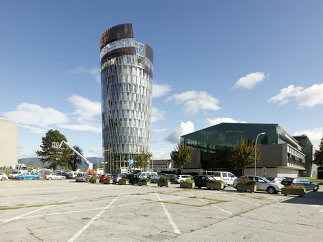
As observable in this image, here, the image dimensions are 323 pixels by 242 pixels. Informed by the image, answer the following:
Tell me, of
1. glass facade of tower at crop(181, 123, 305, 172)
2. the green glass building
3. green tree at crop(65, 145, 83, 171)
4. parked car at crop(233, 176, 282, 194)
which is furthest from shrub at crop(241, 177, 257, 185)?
green tree at crop(65, 145, 83, 171)

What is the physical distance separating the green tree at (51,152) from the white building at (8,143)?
1838 centimetres

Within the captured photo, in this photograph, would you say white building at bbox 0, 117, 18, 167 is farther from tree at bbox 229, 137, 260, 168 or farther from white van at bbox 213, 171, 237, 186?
white van at bbox 213, 171, 237, 186

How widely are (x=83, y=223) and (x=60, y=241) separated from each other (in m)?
2.26

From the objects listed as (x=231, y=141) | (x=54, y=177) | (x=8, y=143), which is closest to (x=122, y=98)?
(x=8, y=143)

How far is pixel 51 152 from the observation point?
292ft

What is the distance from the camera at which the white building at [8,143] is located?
97125 millimetres

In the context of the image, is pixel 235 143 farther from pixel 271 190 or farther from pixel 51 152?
pixel 51 152

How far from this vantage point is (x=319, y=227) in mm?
9266

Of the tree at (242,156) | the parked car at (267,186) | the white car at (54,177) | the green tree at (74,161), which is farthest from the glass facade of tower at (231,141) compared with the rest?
the green tree at (74,161)

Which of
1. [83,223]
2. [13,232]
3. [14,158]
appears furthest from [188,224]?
[14,158]

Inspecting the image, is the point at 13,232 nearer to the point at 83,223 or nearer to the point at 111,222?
the point at 83,223

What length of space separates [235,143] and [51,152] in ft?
205

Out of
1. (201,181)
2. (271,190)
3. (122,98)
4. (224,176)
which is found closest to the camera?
(271,190)

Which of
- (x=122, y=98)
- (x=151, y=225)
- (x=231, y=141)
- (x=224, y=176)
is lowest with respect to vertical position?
(x=224, y=176)
